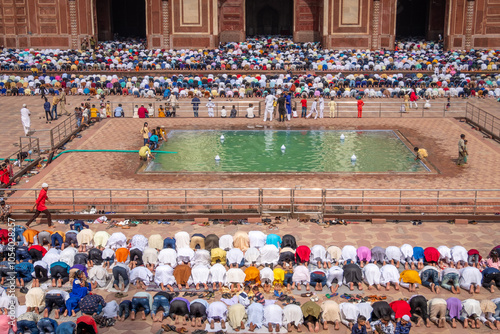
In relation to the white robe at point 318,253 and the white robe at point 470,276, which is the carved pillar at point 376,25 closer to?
the white robe at point 318,253

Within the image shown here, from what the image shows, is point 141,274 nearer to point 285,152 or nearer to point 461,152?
point 285,152

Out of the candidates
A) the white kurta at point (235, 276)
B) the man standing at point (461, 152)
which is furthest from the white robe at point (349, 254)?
the man standing at point (461, 152)

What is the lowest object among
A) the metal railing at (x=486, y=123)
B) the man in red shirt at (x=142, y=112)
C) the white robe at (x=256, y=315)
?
the white robe at (x=256, y=315)

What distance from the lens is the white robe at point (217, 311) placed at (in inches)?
502

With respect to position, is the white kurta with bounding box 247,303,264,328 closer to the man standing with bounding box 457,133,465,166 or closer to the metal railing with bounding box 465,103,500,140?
the man standing with bounding box 457,133,465,166

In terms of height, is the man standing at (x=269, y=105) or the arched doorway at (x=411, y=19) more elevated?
the arched doorway at (x=411, y=19)

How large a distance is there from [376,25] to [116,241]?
40.1 meters

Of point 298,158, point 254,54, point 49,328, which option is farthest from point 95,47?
point 49,328

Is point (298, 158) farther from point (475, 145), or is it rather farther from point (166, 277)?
point (166, 277)

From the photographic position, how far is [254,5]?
6269 cm

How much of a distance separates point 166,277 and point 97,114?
59.1 feet

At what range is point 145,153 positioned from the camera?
23.5m

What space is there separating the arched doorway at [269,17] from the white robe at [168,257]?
165 ft

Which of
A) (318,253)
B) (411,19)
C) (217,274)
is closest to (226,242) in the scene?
(217,274)
